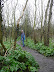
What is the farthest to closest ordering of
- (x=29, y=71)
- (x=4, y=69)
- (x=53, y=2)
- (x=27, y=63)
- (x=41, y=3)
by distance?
(x=41, y=3) → (x=53, y=2) → (x=27, y=63) → (x=29, y=71) → (x=4, y=69)

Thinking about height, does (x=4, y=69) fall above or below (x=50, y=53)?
above

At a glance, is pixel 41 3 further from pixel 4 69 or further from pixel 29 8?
pixel 4 69

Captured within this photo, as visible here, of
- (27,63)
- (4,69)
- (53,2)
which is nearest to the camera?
(4,69)

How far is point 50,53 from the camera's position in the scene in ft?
23.1

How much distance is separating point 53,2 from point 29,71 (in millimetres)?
8451

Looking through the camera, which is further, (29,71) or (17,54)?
(17,54)

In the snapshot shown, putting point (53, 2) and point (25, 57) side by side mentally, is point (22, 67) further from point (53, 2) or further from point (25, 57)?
point (53, 2)

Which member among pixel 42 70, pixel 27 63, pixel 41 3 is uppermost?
pixel 41 3

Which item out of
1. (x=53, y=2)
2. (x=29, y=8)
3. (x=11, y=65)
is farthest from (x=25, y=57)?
(x=29, y=8)

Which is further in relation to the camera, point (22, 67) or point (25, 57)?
point (25, 57)

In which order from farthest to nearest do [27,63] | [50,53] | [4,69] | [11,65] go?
1. [50,53]
2. [27,63]
3. [11,65]
4. [4,69]

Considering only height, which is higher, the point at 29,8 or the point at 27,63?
the point at 29,8

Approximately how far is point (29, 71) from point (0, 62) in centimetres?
156

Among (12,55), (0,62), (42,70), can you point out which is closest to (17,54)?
(12,55)
